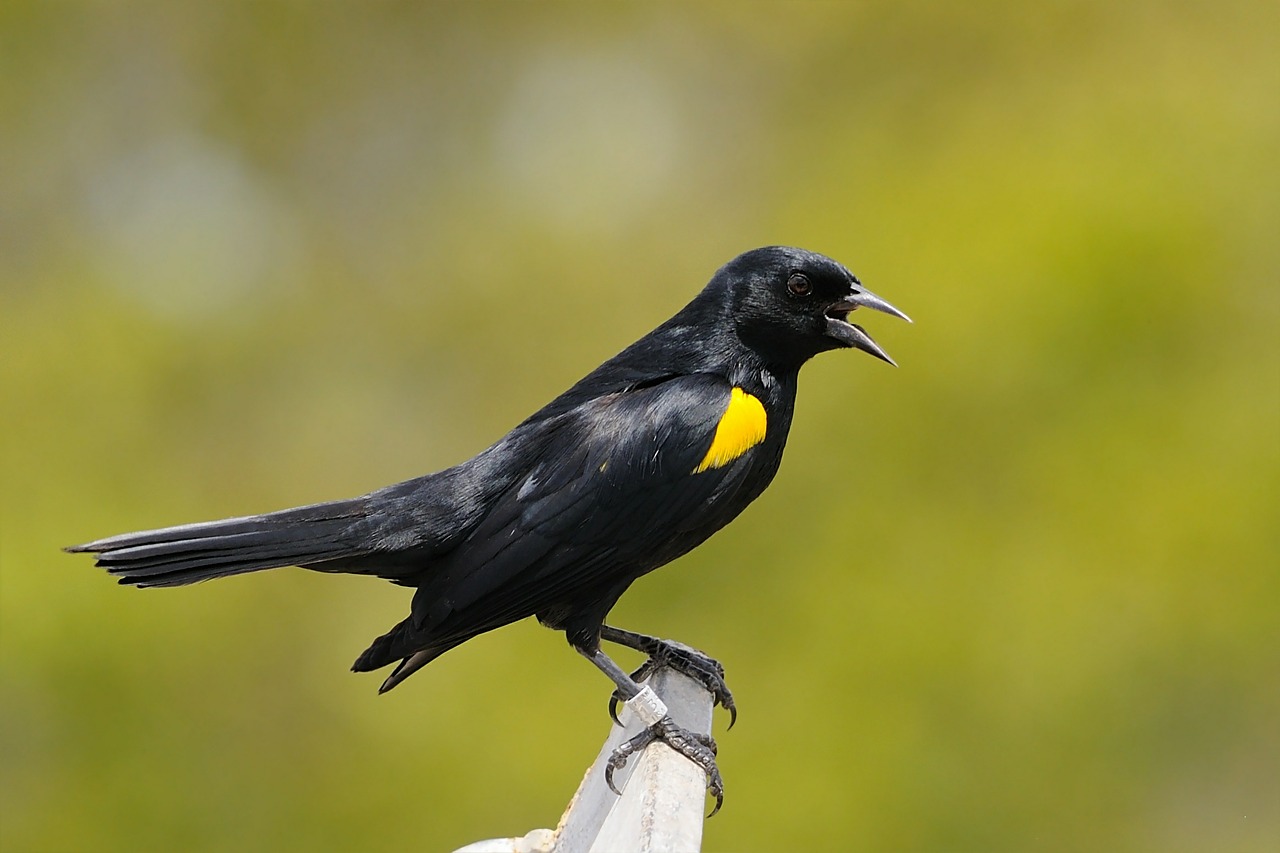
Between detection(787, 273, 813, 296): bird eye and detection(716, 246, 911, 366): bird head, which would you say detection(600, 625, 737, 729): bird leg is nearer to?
detection(716, 246, 911, 366): bird head

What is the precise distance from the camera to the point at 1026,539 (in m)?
9.32

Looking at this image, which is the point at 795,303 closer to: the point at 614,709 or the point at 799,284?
the point at 799,284

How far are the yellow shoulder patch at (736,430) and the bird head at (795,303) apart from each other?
0.22 metres

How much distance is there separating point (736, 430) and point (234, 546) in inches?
56.6

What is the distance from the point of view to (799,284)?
13.8ft

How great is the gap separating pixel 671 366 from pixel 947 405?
226 inches

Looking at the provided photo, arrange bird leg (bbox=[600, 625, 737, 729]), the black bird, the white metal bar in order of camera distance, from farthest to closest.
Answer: bird leg (bbox=[600, 625, 737, 729]) < the black bird < the white metal bar

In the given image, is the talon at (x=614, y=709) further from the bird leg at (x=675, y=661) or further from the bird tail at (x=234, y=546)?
the bird tail at (x=234, y=546)

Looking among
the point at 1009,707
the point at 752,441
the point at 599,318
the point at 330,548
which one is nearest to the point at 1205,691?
the point at 1009,707

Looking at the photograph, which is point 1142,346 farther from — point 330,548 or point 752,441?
point 330,548

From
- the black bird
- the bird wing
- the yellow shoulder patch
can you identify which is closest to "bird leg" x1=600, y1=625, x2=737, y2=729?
the black bird

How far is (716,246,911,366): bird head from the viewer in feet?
13.8

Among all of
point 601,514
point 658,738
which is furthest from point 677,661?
point 601,514

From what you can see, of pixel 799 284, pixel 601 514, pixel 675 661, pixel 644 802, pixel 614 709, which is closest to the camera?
pixel 644 802
